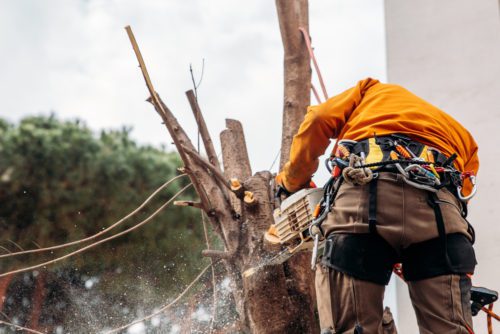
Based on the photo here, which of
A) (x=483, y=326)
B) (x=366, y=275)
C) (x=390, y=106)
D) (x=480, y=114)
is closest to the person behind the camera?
(x=366, y=275)

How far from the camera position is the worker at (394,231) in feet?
7.94

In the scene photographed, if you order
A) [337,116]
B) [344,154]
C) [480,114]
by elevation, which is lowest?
[344,154]

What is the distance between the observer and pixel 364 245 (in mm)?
2447

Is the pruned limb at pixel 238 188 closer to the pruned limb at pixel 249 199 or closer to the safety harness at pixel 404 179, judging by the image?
the pruned limb at pixel 249 199

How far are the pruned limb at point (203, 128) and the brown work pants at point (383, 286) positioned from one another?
2094 millimetres

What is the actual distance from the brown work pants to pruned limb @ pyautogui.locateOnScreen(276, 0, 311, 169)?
181cm

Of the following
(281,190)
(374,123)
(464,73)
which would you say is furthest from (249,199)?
(464,73)

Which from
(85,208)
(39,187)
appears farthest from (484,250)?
(39,187)

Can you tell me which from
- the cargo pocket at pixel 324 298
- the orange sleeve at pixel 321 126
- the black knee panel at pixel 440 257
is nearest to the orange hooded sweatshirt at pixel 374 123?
the orange sleeve at pixel 321 126

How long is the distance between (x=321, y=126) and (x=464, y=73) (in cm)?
337

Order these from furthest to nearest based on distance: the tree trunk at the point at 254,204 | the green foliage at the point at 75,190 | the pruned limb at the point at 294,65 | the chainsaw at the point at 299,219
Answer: the green foliage at the point at 75,190, the pruned limb at the point at 294,65, the tree trunk at the point at 254,204, the chainsaw at the point at 299,219

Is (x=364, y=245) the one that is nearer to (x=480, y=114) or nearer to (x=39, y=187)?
(x=480, y=114)

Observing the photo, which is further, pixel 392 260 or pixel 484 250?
pixel 484 250

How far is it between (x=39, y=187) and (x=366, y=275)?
636 cm
